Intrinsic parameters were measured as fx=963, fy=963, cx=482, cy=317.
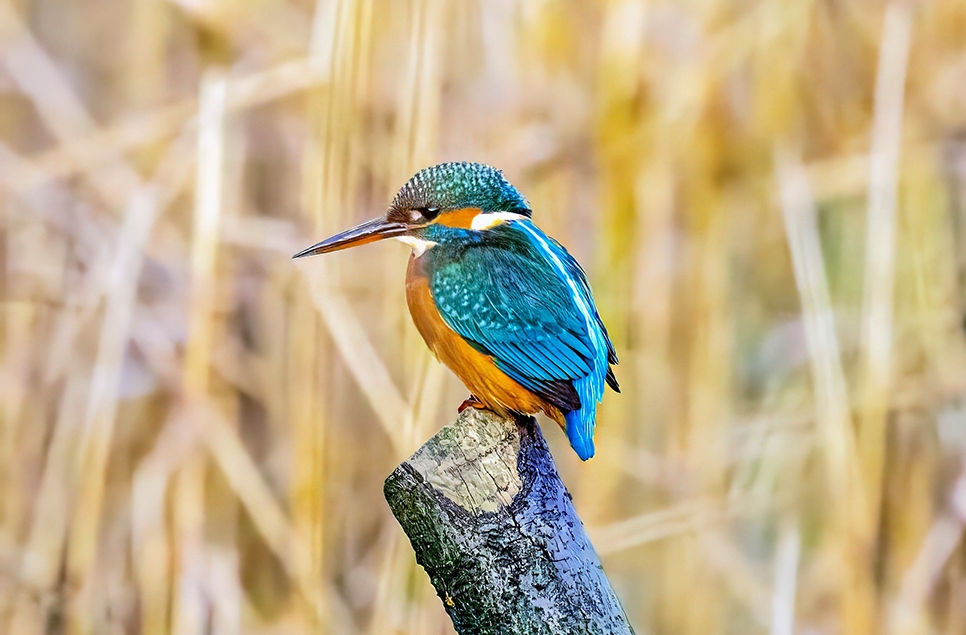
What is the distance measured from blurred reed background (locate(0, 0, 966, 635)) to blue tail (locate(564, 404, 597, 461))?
521 mm

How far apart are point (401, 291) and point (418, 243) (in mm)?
474

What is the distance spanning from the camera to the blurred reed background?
163cm

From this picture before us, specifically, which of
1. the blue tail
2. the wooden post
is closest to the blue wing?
the blue tail

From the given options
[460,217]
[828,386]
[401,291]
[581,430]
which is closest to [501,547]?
[581,430]

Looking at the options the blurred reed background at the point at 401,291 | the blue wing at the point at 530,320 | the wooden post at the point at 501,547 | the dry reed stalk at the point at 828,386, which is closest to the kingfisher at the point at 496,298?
the blue wing at the point at 530,320

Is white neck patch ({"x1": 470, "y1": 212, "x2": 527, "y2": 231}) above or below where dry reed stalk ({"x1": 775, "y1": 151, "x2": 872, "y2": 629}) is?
above

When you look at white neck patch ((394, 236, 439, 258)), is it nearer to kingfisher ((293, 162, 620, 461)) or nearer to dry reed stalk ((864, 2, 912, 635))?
kingfisher ((293, 162, 620, 461))

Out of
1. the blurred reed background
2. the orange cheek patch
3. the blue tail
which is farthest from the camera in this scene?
the blurred reed background

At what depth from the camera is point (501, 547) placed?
849mm

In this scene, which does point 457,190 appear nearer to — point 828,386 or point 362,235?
point 362,235

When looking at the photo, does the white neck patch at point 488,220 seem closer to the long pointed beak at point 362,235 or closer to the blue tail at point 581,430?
the long pointed beak at point 362,235

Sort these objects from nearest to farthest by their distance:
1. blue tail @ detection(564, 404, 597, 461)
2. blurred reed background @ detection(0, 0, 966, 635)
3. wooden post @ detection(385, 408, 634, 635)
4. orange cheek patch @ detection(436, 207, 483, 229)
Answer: wooden post @ detection(385, 408, 634, 635)
blue tail @ detection(564, 404, 597, 461)
orange cheek patch @ detection(436, 207, 483, 229)
blurred reed background @ detection(0, 0, 966, 635)

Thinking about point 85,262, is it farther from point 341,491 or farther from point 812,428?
point 812,428

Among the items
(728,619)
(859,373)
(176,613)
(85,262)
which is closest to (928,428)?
(859,373)
